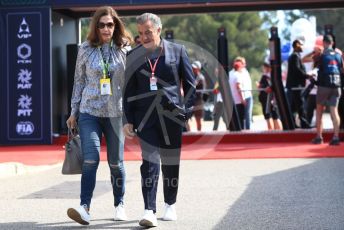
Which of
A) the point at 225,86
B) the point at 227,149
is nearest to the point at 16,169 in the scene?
the point at 227,149

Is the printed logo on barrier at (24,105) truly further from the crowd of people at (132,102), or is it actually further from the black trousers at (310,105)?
the crowd of people at (132,102)

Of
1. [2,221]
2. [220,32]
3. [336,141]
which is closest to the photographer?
[2,221]

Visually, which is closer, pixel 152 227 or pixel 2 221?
pixel 152 227

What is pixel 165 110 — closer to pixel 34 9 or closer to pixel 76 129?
pixel 76 129

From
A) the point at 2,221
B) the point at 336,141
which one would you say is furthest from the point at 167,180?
the point at 336,141

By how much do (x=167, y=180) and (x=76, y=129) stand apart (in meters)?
0.94

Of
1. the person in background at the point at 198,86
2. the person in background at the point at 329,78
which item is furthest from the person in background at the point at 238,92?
the person in background at the point at 329,78

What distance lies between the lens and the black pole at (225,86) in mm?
17719

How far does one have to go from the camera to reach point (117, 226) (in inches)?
270

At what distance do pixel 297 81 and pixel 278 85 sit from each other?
69 centimetres

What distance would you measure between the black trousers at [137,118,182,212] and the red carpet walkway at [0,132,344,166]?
246 inches

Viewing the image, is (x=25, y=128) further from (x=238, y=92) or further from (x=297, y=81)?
(x=297, y=81)

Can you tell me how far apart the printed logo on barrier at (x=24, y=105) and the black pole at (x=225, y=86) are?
4.13 metres

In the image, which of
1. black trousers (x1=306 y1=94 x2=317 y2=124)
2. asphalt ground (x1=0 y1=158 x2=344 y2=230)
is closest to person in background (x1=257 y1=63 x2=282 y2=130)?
black trousers (x1=306 y1=94 x2=317 y2=124)
